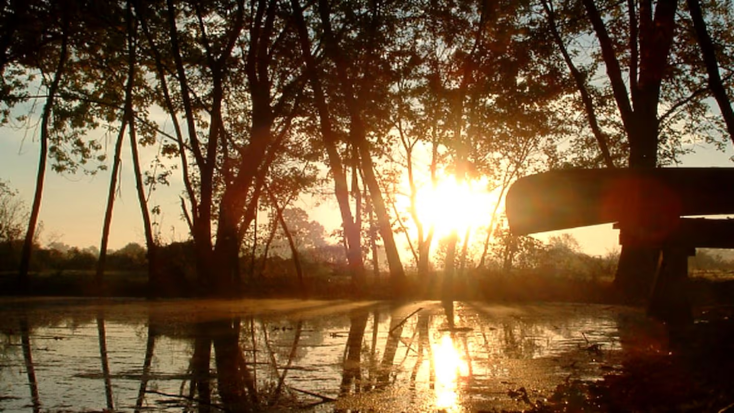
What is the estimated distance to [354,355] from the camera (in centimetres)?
501

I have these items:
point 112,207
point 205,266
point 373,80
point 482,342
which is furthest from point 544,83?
point 482,342

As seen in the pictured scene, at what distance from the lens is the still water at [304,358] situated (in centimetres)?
338

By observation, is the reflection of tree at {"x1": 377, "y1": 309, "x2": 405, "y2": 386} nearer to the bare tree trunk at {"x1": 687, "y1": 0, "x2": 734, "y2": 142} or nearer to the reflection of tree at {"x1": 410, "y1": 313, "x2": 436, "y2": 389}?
the reflection of tree at {"x1": 410, "y1": 313, "x2": 436, "y2": 389}

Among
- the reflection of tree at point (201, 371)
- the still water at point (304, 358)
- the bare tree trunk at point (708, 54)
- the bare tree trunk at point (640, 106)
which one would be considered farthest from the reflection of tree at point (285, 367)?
the bare tree trunk at point (640, 106)

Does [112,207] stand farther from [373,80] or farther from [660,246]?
[660,246]

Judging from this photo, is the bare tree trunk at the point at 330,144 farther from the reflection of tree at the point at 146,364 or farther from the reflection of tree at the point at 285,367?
the reflection of tree at the point at 285,367

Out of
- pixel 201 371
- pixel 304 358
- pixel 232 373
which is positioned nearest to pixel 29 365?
pixel 201 371

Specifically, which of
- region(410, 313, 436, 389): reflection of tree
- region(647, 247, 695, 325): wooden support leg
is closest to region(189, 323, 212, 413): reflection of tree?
region(410, 313, 436, 389): reflection of tree

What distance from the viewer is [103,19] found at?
19.5m

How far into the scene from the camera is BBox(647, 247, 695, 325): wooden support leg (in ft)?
17.1

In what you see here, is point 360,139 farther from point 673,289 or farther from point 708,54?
point 673,289

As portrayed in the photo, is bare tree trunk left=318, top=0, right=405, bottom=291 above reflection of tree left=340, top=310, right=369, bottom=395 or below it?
above

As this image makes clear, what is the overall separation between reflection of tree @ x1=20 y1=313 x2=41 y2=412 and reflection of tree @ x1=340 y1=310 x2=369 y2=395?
1.41 metres

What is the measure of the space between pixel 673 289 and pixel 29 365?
14.7 ft
